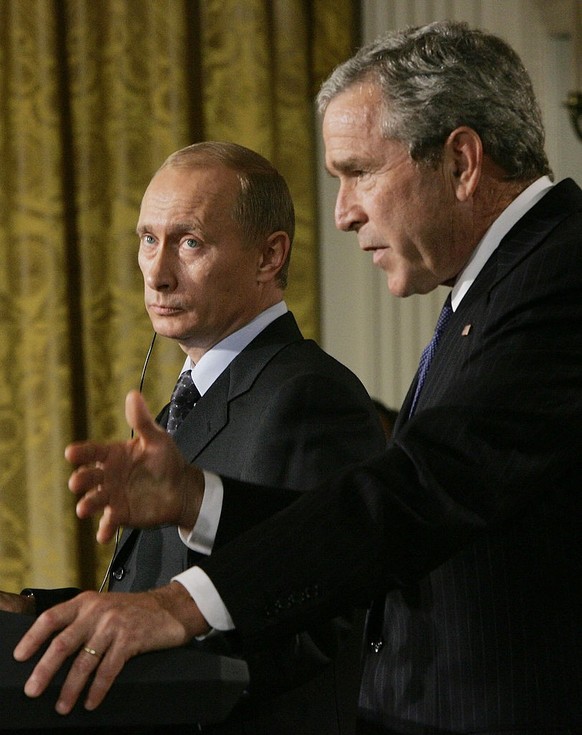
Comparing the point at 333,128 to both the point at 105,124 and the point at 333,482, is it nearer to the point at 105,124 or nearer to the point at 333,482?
the point at 333,482

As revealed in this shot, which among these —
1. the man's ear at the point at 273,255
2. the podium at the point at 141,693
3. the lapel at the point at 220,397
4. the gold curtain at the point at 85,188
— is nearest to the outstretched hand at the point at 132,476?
the podium at the point at 141,693

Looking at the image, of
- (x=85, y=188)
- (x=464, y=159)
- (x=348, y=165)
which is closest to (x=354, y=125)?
(x=348, y=165)

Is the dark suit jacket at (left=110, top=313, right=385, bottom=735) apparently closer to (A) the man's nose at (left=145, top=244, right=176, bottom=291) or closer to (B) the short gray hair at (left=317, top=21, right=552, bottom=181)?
(A) the man's nose at (left=145, top=244, right=176, bottom=291)

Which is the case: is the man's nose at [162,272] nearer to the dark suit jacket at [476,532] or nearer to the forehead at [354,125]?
the forehead at [354,125]

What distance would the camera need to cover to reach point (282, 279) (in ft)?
7.00

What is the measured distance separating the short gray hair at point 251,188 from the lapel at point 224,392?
0.18m

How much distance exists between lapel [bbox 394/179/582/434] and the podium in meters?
0.55

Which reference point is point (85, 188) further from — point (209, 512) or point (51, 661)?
point (51, 661)

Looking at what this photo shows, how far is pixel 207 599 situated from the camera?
1.14 meters

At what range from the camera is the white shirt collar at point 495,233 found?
149cm

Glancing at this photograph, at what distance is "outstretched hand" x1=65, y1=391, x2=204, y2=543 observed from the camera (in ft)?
3.95

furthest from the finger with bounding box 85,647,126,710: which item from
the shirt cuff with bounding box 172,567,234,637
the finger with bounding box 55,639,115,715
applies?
the shirt cuff with bounding box 172,567,234,637

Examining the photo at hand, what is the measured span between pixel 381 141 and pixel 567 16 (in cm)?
275

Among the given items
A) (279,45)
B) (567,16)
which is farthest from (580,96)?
(279,45)
